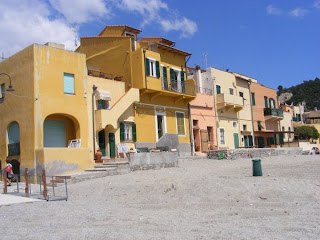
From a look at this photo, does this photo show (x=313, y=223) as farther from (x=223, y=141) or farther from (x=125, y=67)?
(x=223, y=141)

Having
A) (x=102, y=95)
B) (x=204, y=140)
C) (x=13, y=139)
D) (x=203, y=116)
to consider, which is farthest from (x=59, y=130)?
(x=203, y=116)

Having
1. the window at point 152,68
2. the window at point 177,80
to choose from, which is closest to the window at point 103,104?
the window at point 152,68

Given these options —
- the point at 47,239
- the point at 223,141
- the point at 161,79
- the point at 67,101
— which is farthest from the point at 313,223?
the point at 223,141

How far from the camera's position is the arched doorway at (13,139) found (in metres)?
20.0

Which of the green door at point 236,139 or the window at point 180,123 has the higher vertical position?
the window at point 180,123

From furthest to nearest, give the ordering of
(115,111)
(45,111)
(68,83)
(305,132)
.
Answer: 1. (305,132)
2. (115,111)
3. (68,83)
4. (45,111)

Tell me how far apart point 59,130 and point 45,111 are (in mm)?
2050

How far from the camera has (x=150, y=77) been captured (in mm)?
25328

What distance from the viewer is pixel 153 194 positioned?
42.0ft

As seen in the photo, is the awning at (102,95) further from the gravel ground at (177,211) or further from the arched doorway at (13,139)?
the gravel ground at (177,211)

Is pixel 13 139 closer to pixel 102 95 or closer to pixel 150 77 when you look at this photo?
pixel 102 95

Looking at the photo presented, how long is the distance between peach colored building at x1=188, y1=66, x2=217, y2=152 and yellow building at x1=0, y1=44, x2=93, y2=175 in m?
11.5

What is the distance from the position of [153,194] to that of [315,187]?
17.8ft

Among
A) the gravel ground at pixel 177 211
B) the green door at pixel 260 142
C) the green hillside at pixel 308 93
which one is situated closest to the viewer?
the gravel ground at pixel 177 211
